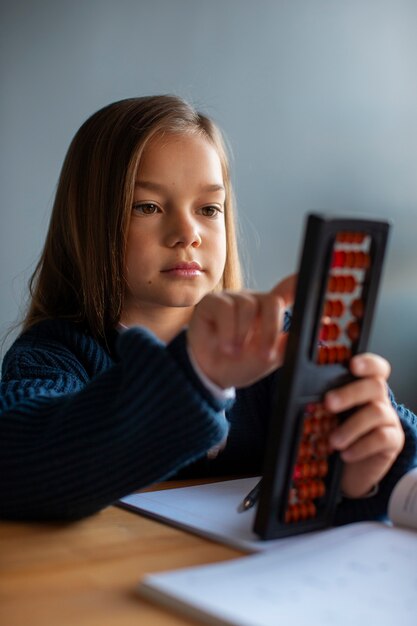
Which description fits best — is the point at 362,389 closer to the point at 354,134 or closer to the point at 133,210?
the point at 133,210

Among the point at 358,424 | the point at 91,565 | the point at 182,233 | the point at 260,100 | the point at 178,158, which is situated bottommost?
the point at 91,565

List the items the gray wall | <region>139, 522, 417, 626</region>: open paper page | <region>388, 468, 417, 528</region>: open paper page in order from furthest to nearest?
the gray wall → <region>388, 468, 417, 528</region>: open paper page → <region>139, 522, 417, 626</region>: open paper page

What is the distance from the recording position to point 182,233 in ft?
3.75

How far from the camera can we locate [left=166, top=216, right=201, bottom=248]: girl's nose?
114 cm

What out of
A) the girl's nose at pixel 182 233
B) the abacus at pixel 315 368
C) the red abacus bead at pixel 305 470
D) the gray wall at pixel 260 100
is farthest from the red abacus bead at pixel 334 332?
the gray wall at pixel 260 100

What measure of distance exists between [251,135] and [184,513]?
1.84m

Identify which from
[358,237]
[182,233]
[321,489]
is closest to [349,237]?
[358,237]

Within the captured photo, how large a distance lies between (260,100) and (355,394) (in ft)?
6.31

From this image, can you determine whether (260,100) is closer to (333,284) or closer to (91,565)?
(333,284)

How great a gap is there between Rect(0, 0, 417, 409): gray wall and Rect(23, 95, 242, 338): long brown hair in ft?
2.21

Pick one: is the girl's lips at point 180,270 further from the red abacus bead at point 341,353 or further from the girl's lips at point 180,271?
the red abacus bead at point 341,353

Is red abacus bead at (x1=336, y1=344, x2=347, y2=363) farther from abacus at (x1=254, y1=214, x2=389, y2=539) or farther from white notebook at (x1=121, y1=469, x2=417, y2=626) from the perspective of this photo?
white notebook at (x1=121, y1=469, x2=417, y2=626)

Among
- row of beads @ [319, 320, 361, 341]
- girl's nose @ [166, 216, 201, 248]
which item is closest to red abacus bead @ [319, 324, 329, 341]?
row of beads @ [319, 320, 361, 341]

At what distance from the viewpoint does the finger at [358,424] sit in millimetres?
669
